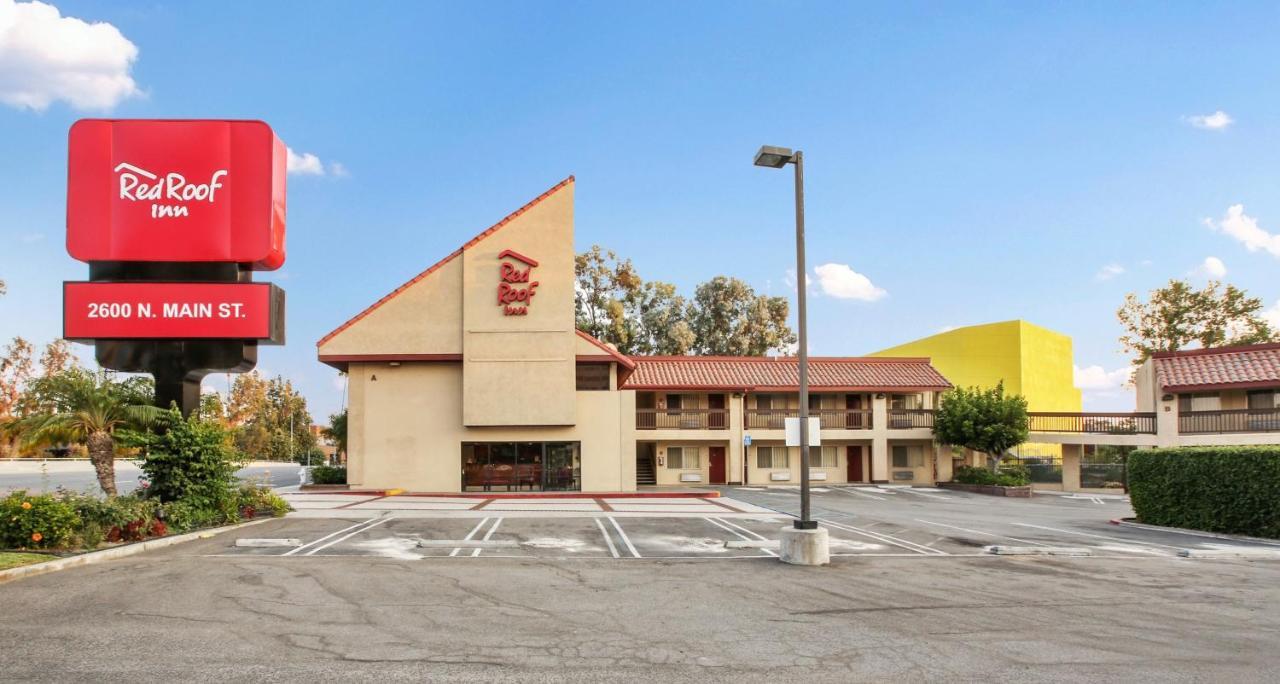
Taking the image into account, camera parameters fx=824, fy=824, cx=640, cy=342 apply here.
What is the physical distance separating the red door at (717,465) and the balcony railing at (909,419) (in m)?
9.33

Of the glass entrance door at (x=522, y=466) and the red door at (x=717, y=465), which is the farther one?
the red door at (x=717, y=465)

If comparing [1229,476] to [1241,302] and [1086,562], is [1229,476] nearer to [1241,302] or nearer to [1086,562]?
[1086,562]

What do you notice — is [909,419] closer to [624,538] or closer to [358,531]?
[624,538]

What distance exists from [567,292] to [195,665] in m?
26.0

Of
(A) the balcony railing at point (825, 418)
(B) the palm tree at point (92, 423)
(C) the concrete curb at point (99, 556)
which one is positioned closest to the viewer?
(C) the concrete curb at point (99, 556)

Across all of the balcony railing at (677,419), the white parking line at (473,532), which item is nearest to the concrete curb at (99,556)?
the white parking line at (473,532)

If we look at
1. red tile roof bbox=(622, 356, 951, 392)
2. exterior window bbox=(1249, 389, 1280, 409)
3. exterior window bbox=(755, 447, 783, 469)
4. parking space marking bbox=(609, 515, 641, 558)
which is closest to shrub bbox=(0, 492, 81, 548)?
parking space marking bbox=(609, 515, 641, 558)

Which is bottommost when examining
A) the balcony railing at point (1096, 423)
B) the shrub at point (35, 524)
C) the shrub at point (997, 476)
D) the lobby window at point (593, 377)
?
the shrub at point (997, 476)

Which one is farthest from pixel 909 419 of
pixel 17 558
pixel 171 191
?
pixel 17 558

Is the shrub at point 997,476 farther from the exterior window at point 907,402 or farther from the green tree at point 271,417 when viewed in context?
the green tree at point 271,417

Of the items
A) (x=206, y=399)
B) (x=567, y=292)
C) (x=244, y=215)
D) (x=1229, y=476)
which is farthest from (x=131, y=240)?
(x=1229, y=476)

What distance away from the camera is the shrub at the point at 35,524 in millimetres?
14484

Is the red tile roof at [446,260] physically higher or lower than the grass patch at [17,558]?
higher

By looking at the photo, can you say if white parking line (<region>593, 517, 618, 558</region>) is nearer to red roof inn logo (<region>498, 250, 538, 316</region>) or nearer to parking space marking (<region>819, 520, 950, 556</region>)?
parking space marking (<region>819, 520, 950, 556</region>)
